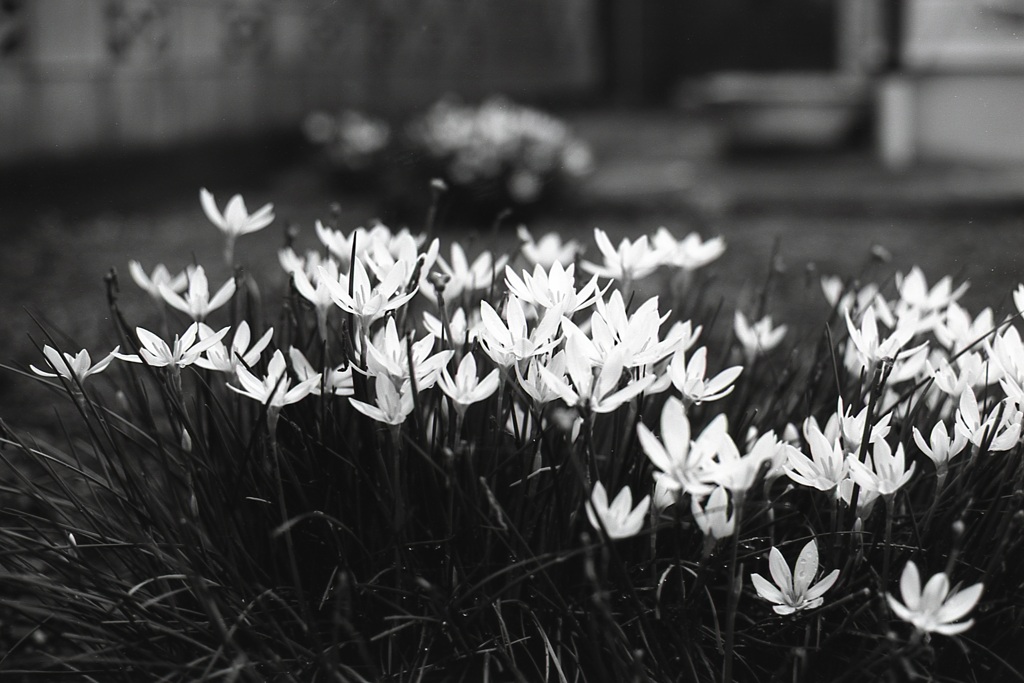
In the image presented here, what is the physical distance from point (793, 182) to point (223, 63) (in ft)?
15.5

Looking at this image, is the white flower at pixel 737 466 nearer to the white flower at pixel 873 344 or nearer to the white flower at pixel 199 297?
the white flower at pixel 873 344

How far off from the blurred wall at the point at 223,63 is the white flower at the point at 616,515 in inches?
196

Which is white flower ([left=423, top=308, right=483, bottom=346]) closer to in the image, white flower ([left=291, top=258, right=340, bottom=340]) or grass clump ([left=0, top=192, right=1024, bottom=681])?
grass clump ([left=0, top=192, right=1024, bottom=681])

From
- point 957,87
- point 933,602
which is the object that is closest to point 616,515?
point 933,602

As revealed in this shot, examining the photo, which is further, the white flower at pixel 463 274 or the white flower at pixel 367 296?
the white flower at pixel 463 274

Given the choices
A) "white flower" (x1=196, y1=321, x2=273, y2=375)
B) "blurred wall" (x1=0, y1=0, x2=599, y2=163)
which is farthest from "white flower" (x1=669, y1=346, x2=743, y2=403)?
"blurred wall" (x1=0, y1=0, x2=599, y2=163)

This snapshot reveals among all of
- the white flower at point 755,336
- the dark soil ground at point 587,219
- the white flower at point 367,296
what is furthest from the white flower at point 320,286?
the dark soil ground at point 587,219

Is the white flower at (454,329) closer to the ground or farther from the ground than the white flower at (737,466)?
farther from the ground

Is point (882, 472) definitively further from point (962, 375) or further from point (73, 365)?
point (73, 365)

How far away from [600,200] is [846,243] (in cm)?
174

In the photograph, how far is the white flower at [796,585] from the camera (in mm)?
1057

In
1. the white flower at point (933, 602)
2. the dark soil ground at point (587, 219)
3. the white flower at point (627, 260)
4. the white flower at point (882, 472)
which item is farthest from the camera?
the dark soil ground at point (587, 219)

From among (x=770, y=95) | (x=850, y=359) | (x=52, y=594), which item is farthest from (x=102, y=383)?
(x=770, y=95)

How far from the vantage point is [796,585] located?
42.0 inches
